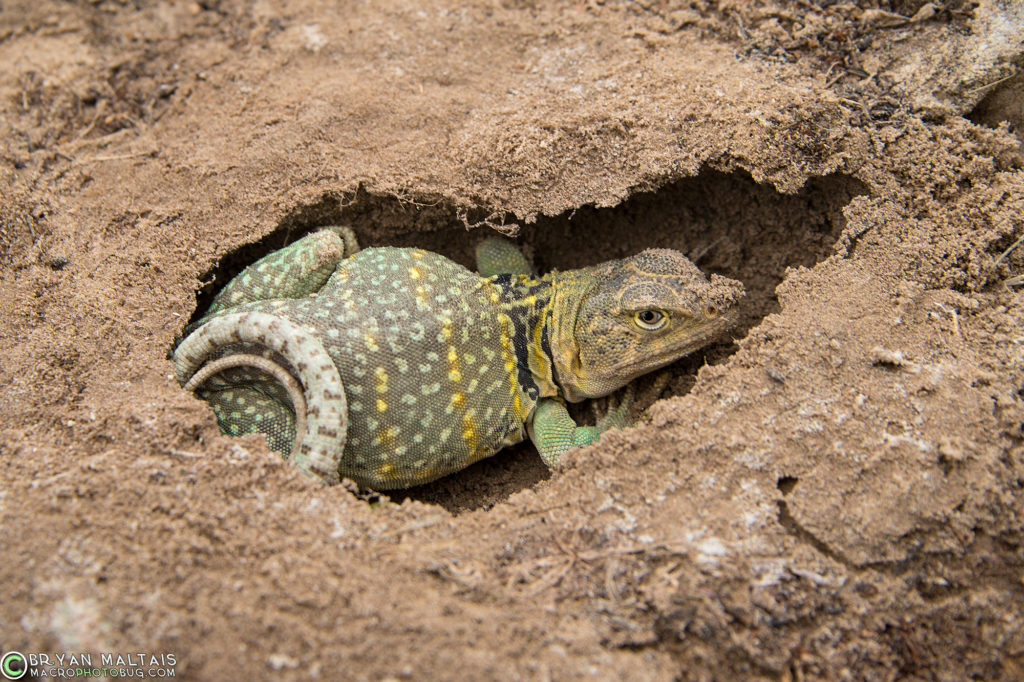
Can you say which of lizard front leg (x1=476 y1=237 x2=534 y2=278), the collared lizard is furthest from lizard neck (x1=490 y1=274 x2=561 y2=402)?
lizard front leg (x1=476 y1=237 x2=534 y2=278)

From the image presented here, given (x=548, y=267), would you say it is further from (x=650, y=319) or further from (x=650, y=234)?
(x=650, y=319)

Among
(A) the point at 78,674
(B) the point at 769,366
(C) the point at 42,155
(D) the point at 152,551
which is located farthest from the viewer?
(C) the point at 42,155

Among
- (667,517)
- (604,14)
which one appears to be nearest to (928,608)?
(667,517)

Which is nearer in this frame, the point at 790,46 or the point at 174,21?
the point at 790,46

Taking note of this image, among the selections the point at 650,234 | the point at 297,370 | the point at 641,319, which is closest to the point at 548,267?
the point at 650,234

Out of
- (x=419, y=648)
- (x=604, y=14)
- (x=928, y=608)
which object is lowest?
(x=419, y=648)

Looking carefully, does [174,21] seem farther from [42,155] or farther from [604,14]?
[604,14]

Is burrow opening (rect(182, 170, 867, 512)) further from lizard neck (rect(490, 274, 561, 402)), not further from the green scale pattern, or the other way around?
lizard neck (rect(490, 274, 561, 402))
